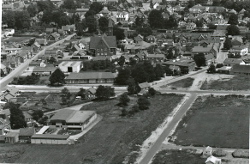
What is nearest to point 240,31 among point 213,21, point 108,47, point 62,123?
point 213,21

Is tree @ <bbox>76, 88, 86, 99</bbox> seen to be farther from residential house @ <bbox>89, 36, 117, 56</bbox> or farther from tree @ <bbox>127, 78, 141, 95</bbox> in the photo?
residential house @ <bbox>89, 36, 117, 56</bbox>

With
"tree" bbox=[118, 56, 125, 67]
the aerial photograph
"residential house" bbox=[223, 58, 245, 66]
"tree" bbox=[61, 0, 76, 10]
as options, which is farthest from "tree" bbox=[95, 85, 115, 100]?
"tree" bbox=[61, 0, 76, 10]

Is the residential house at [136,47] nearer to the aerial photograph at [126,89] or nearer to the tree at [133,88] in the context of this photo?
the aerial photograph at [126,89]

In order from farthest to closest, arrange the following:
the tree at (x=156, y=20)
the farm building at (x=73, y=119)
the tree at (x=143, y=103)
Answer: the tree at (x=156, y=20) → the tree at (x=143, y=103) → the farm building at (x=73, y=119)

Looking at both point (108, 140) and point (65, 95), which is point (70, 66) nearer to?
point (65, 95)

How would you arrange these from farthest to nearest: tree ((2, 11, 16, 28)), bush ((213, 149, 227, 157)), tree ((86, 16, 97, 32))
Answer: tree ((2, 11, 16, 28)), tree ((86, 16, 97, 32)), bush ((213, 149, 227, 157))

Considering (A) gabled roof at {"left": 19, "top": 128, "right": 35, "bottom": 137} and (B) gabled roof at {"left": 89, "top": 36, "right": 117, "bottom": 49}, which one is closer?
(A) gabled roof at {"left": 19, "top": 128, "right": 35, "bottom": 137}

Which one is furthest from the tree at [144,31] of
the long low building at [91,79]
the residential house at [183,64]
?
the long low building at [91,79]
